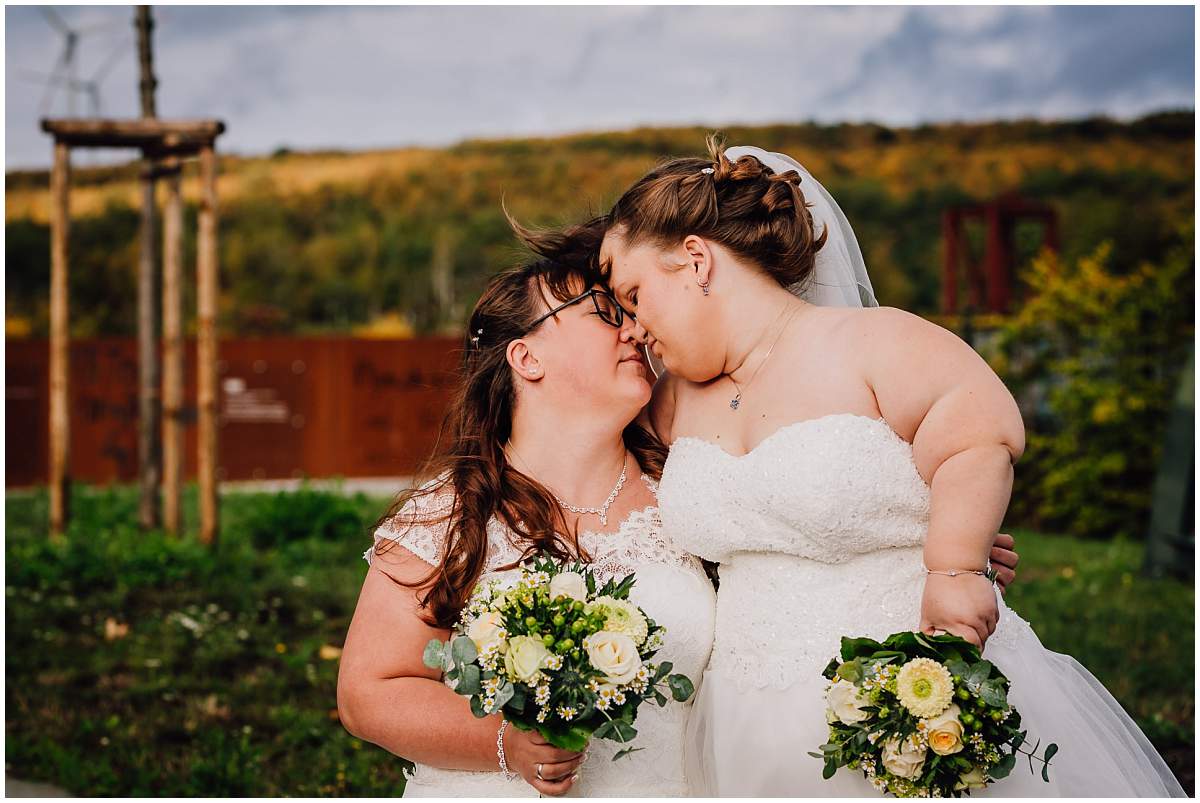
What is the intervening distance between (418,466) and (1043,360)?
12.2 m

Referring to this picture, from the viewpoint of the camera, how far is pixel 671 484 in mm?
3016

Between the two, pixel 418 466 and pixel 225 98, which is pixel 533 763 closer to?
pixel 418 466

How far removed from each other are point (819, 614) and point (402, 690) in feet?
3.60

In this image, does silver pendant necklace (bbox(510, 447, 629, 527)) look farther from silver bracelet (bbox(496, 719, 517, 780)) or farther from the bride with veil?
silver bracelet (bbox(496, 719, 517, 780))

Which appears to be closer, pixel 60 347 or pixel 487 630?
pixel 487 630

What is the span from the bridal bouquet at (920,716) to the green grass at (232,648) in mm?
3091

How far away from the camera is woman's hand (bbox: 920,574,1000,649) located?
238 cm

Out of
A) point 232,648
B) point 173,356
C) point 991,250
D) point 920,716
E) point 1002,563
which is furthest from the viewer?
point 991,250

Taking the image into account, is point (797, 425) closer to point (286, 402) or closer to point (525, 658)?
point (525, 658)

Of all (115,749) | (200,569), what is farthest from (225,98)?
(115,749)

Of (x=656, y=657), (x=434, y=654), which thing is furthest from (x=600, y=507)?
(x=434, y=654)

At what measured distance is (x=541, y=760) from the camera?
2.46 meters

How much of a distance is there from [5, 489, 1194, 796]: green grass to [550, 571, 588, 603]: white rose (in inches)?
113

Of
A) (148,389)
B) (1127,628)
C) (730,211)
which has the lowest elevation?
(1127,628)
